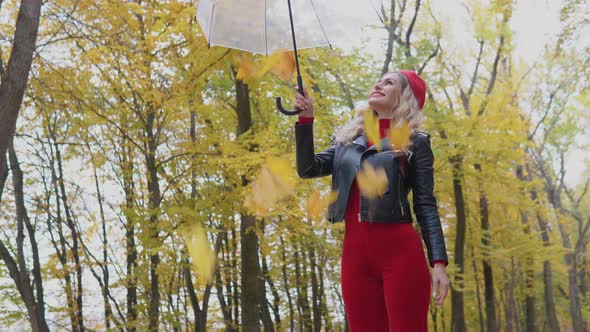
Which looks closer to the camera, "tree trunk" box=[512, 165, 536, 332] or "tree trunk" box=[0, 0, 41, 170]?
"tree trunk" box=[0, 0, 41, 170]

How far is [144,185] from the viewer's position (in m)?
16.4

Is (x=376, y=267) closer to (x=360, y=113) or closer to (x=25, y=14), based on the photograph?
(x=360, y=113)

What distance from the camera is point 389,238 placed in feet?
7.24

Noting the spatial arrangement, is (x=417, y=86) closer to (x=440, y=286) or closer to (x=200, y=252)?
(x=440, y=286)

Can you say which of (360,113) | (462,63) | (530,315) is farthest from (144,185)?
(360,113)

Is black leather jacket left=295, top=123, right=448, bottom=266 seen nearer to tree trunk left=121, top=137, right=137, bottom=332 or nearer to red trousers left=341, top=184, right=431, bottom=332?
red trousers left=341, top=184, right=431, bottom=332

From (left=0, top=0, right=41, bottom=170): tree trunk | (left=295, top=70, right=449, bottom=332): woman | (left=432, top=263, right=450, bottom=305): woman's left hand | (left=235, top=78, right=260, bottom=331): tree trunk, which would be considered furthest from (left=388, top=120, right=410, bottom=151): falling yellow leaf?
(left=235, top=78, right=260, bottom=331): tree trunk

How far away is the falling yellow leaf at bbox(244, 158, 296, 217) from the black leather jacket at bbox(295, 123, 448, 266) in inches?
231

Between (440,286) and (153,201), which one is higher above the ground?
(153,201)

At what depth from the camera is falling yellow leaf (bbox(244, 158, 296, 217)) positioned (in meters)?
8.52

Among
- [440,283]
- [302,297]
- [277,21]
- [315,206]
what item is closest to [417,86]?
[440,283]

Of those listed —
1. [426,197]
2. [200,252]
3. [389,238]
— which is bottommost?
[389,238]

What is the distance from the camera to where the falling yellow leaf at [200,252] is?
365 inches

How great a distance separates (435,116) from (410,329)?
11393 millimetres
